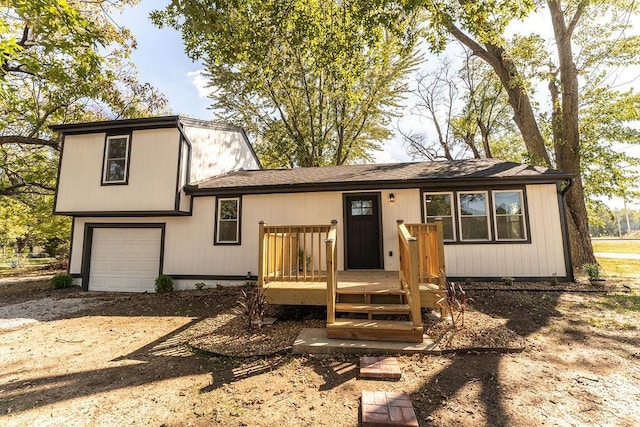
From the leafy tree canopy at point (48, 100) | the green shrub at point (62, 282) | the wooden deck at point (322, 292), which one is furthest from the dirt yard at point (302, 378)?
the leafy tree canopy at point (48, 100)

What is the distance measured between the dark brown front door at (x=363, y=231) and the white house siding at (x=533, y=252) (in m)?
2.09

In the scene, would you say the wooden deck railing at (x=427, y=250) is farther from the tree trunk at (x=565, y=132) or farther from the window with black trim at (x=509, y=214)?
the tree trunk at (x=565, y=132)

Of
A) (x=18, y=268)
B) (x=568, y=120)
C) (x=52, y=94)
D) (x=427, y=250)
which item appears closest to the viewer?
(x=427, y=250)

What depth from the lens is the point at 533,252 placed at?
24.7ft

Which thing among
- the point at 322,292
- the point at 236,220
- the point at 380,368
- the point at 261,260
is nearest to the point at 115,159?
the point at 236,220

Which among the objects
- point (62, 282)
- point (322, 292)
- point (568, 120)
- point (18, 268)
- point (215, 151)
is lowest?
point (18, 268)

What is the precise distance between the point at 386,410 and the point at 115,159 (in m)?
10.3

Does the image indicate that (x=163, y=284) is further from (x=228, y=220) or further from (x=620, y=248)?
(x=620, y=248)

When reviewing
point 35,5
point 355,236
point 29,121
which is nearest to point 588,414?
point 355,236

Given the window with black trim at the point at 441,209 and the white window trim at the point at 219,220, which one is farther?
the white window trim at the point at 219,220

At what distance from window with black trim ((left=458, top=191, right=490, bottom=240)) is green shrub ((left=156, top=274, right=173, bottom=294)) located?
8.72 m

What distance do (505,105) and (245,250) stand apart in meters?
18.2

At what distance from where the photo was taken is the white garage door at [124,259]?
29.9ft

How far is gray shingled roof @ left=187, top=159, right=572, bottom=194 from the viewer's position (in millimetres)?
7598
